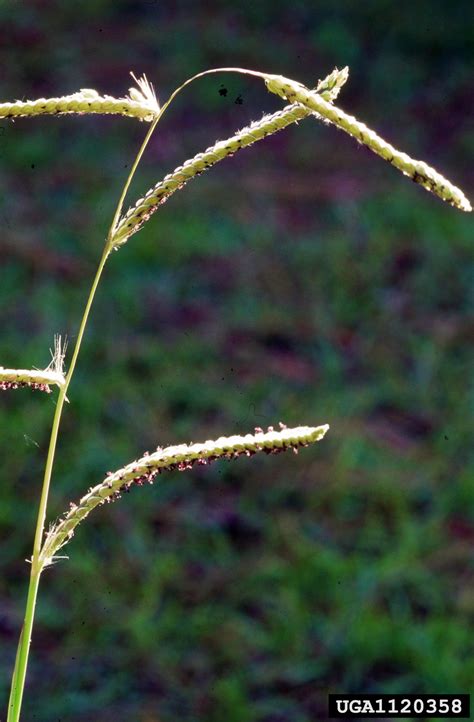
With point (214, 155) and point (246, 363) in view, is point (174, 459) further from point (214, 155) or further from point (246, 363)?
point (246, 363)

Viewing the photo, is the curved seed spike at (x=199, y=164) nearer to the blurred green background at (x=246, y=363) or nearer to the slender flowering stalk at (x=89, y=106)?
the slender flowering stalk at (x=89, y=106)

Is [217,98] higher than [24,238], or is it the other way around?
[217,98]

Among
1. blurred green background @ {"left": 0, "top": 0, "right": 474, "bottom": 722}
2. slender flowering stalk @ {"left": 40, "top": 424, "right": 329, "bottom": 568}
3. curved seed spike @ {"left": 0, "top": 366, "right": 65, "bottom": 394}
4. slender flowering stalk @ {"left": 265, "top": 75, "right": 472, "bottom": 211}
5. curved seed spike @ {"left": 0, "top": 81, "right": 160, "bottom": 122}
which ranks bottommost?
slender flowering stalk @ {"left": 40, "top": 424, "right": 329, "bottom": 568}

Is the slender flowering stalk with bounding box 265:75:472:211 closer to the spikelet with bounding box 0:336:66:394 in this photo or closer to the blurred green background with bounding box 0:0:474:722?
the spikelet with bounding box 0:336:66:394

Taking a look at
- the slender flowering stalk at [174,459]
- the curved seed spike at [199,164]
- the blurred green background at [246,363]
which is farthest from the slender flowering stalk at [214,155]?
the blurred green background at [246,363]

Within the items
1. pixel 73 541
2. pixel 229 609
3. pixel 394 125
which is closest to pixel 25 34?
pixel 394 125

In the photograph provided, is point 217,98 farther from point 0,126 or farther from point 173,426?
point 173,426

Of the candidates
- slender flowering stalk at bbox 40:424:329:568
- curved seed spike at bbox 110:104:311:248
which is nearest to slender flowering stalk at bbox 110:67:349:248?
curved seed spike at bbox 110:104:311:248
